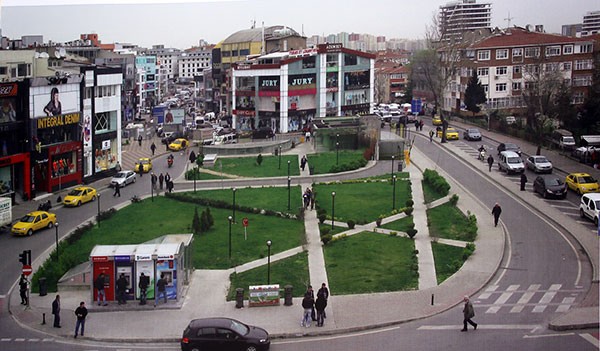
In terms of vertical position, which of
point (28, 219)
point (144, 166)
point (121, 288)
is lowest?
point (121, 288)

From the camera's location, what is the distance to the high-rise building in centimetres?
3906

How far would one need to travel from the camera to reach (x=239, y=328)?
26.6 feet

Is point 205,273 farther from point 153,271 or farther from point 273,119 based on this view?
point 273,119

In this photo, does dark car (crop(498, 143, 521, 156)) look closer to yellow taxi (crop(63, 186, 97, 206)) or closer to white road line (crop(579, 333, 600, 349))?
yellow taxi (crop(63, 186, 97, 206))

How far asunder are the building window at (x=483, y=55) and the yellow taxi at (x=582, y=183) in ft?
45.8

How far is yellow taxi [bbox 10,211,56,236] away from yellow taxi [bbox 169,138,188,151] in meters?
11.1

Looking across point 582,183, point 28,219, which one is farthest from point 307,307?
point 582,183

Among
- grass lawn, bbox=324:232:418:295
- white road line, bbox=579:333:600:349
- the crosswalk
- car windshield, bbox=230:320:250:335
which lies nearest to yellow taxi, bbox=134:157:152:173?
grass lawn, bbox=324:232:418:295

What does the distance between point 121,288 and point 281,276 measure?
7.14 feet

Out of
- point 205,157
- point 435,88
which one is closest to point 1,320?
point 205,157

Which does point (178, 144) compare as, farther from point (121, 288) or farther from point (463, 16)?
Answer: point (463, 16)

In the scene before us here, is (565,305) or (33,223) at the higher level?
(33,223)

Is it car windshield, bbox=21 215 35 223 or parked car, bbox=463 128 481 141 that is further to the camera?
parked car, bbox=463 128 481 141

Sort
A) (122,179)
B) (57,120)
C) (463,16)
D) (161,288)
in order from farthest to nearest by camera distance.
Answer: (463,16)
(122,179)
(57,120)
(161,288)
